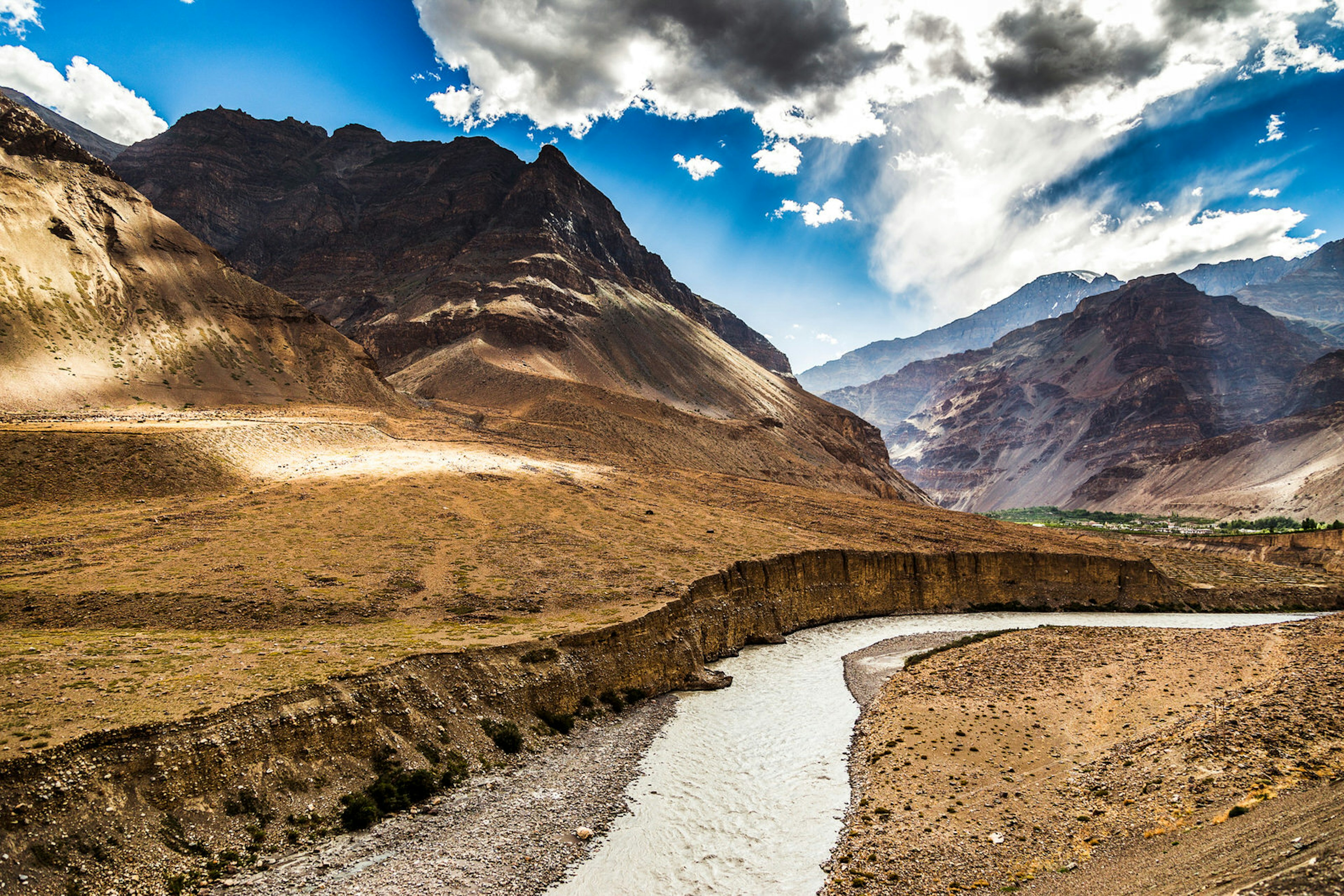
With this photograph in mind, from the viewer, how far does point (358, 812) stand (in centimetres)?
1642

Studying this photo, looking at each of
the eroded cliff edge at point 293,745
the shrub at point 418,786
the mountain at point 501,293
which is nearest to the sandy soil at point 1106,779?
the eroded cliff edge at point 293,745

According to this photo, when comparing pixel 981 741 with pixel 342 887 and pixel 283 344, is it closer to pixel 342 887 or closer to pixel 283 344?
pixel 342 887

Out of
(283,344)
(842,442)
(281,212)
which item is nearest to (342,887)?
(283,344)

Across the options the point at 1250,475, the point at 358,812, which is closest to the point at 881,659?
the point at 358,812

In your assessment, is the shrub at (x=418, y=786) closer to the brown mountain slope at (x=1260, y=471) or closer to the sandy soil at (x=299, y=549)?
the sandy soil at (x=299, y=549)

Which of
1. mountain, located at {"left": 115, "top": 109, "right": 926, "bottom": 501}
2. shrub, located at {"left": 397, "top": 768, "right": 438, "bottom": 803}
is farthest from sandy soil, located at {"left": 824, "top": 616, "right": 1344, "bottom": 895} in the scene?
mountain, located at {"left": 115, "top": 109, "right": 926, "bottom": 501}

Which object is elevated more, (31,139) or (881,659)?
(31,139)

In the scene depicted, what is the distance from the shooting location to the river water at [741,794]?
1542 cm

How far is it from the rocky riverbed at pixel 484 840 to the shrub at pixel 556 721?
3.90 ft

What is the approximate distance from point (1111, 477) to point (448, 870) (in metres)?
230

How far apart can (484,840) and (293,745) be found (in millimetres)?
5868

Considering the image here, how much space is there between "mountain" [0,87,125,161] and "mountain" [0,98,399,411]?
15143cm

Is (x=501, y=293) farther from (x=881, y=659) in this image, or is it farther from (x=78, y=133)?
(x=78, y=133)

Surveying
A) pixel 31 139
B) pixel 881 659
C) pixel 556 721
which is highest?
pixel 31 139
